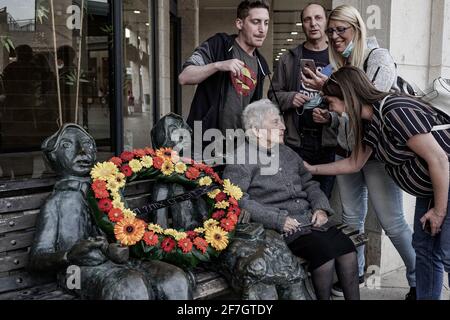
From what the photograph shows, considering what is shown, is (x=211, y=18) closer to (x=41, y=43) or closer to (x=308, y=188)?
(x=41, y=43)

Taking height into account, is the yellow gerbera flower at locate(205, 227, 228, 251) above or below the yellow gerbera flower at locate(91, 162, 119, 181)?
below

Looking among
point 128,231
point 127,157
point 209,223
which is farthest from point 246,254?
point 127,157

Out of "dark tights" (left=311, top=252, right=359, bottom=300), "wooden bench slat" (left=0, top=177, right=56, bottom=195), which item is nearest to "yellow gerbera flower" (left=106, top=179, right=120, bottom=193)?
"wooden bench slat" (left=0, top=177, right=56, bottom=195)

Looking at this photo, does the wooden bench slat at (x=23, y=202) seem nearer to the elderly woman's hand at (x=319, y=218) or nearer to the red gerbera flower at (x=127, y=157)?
the red gerbera flower at (x=127, y=157)

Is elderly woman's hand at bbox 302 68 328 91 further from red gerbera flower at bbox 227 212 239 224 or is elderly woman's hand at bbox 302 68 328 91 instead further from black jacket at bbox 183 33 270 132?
red gerbera flower at bbox 227 212 239 224

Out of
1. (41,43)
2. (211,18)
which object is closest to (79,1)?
(41,43)

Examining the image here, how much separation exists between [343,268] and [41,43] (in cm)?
635

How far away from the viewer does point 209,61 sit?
359 cm

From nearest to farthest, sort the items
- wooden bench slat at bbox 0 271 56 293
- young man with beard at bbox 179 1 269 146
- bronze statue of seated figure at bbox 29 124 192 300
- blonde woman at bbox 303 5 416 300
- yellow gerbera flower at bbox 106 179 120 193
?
bronze statue of seated figure at bbox 29 124 192 300
wooden bench slat at bbox 0 271 56 293
yellow gerbera flower at bbox 106 179 120 193
blonde woman at bbox 303 5 416 300
young man with beard at bbox 179 1 269 146

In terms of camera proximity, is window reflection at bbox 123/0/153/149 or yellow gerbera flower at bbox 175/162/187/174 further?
window reflection at bbox 123/0/153/149

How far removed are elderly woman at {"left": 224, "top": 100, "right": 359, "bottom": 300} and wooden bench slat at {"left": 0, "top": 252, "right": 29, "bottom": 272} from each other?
1.26 m

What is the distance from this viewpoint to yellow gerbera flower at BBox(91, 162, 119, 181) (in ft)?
8.97

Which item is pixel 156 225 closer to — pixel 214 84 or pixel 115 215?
pixel 115 215

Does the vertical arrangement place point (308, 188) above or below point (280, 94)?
below
